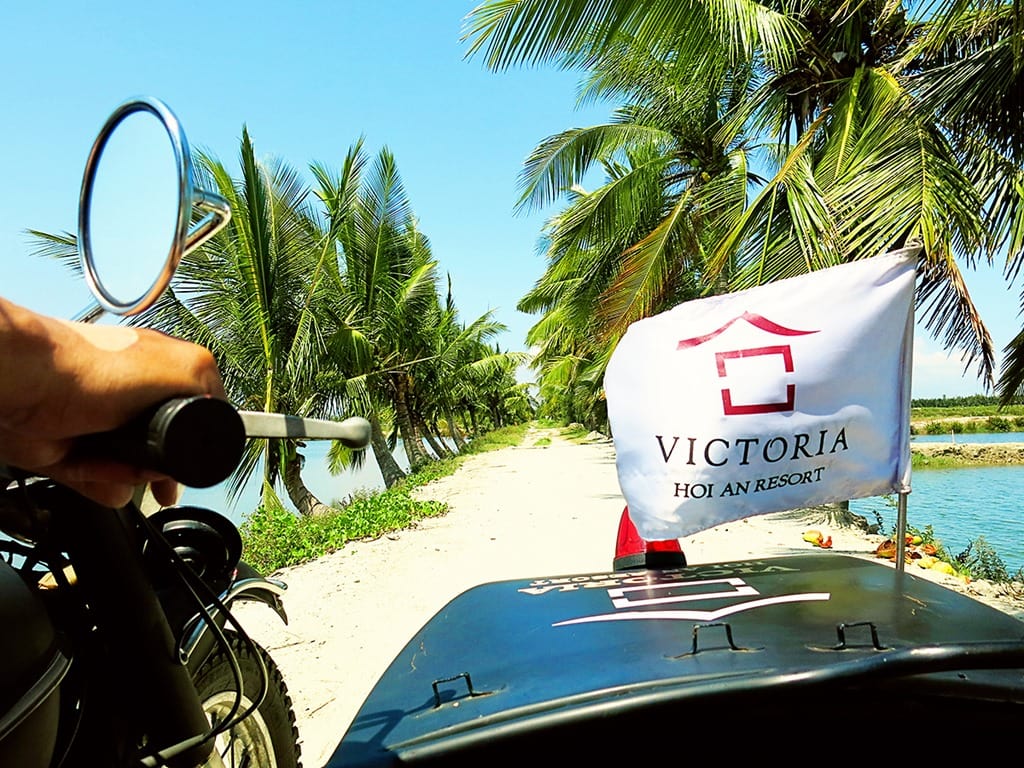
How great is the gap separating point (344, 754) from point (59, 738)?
1.44ft

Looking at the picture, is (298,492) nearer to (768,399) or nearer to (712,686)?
(768,399)

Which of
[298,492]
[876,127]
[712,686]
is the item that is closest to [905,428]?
[712,686]

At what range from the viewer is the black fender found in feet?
4.47

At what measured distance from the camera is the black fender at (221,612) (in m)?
1.36

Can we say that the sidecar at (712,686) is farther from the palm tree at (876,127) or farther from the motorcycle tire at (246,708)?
the palm tree at (876,127)

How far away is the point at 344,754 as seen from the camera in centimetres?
119

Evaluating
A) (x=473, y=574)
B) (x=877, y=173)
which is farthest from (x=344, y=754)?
(x=877, y=173)

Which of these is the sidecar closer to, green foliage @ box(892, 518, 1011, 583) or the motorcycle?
the motorcycle

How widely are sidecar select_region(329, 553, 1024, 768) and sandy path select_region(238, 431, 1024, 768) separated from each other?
2247 millimetres

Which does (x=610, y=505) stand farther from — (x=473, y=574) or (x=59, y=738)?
(x=59, y=738)

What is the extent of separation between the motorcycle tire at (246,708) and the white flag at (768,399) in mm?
1546

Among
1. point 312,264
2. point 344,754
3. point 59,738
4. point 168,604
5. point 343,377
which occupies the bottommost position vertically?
point 344,754

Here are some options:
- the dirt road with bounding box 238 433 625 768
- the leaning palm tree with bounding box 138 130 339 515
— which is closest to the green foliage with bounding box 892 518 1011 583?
the dirt road with bounding box 238 433 625 768

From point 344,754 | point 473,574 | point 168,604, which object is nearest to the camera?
point 344,754
